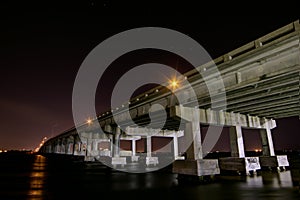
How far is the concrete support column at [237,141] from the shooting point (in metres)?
21.7

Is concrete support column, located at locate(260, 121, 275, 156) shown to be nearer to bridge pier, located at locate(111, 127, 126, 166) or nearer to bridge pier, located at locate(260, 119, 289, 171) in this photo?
bridge pier, located at locate(260, 119, 289, 171)

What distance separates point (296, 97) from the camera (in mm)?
17953

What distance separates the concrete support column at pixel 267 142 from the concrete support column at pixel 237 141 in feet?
19.7

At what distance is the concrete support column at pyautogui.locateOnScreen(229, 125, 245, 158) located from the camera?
854 inches

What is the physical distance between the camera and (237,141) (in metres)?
22.1

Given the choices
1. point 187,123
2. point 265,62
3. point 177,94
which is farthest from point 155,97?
point 265,62

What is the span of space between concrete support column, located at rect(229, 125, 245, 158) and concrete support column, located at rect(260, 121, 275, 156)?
19.7 ft

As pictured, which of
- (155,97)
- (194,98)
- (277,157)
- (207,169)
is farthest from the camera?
(277,157)

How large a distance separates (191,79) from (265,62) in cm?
573

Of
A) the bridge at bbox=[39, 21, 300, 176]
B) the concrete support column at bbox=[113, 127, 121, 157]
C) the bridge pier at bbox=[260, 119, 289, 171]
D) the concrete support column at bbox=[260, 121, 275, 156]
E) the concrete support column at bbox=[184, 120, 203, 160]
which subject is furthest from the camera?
the concrete support column at bbox=[113, 127, 121, 157]

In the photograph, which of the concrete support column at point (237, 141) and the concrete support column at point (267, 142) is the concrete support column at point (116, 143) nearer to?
the concrete support column at point (237, 141)

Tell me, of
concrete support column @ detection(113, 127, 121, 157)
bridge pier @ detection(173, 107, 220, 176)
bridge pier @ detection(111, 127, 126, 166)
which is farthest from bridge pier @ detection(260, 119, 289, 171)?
concrete support column @ detection(113, 127, 121, 157)

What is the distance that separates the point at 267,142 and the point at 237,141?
270 inches

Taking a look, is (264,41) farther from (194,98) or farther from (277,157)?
(277,157)
